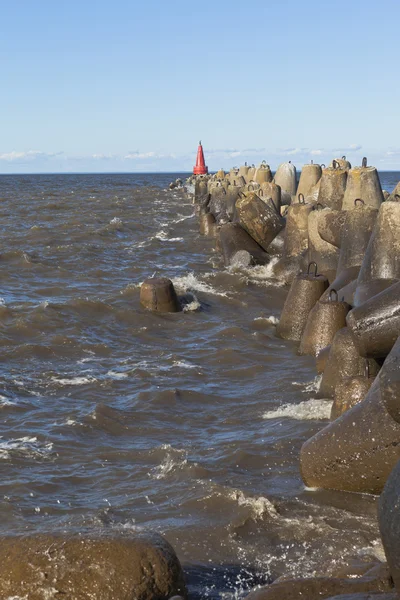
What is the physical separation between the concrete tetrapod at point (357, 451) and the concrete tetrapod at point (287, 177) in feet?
63.3

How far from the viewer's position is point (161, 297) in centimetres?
1434

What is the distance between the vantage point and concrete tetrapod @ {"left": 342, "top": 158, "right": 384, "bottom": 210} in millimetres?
14562

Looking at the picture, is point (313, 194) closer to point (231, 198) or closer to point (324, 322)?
point (231, 198)

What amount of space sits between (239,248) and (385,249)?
8329 millimetres

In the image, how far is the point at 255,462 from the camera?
757cm

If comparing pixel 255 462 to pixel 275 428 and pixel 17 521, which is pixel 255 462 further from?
pixel 17 521

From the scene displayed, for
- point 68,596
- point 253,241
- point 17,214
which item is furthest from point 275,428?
point 17,214

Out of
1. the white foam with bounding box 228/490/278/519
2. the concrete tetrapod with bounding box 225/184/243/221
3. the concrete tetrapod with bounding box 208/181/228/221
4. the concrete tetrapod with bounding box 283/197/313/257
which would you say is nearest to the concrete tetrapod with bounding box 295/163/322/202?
the concrete tetrapod with bounding box 225/184/243/221

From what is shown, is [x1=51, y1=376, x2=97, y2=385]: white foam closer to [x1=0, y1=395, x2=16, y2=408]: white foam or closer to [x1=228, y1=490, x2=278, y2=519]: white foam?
[x1=0, y1=395, x2=16, y2=408]: white foam

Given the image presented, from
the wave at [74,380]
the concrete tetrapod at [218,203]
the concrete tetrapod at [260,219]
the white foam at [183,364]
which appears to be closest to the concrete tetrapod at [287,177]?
the concrete tetrapod at [218,203]

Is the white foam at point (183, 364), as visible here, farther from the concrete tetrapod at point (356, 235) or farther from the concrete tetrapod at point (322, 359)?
the concrete tetrapod at point (356, 235)

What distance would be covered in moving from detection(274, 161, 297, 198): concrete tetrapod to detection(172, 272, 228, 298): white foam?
8378 mm

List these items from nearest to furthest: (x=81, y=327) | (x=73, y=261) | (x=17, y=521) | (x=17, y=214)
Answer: (x=17, y=521) → (x=81, y=327) → (x=73, y=261) → (x=17, y=214)

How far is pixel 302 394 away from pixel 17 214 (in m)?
27.2
